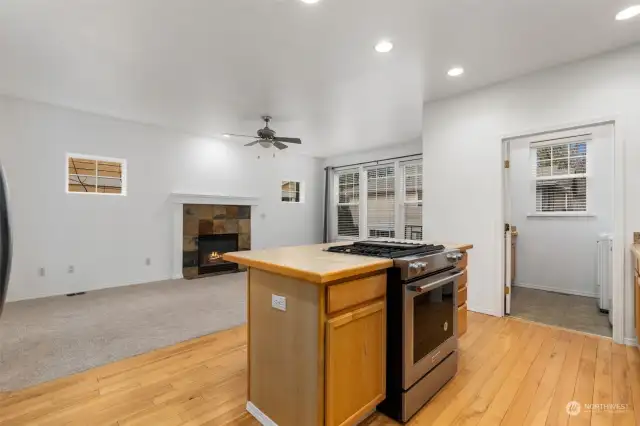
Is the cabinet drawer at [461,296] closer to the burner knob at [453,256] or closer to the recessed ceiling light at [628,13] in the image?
the burner knob at [453,256]

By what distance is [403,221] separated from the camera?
674 centimetres

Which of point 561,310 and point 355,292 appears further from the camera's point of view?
point 561,310

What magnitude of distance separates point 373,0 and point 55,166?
4769 mm

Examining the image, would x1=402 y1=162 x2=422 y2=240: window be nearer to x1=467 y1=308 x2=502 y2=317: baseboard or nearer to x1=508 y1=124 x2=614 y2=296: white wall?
x1=508 y1=124 x2=614 y2=296: white wall

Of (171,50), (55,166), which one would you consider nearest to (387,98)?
(171,50)

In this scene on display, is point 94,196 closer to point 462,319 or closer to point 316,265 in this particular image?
point 316,265

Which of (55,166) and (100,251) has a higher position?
(55,166)

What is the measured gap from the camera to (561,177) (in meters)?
4.51

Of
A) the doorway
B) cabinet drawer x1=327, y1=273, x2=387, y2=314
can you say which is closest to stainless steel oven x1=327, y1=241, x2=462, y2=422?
cabinet drawer x1=327, y1=273, x2=387, y2=314

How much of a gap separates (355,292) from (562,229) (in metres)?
4.49

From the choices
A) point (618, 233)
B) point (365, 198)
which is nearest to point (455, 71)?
point (618, 233)

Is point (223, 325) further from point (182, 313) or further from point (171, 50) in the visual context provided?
point (171, 50)

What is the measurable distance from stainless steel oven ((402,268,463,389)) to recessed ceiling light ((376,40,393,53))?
6.53ft

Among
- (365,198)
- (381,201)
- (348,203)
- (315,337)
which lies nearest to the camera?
(315,337)
